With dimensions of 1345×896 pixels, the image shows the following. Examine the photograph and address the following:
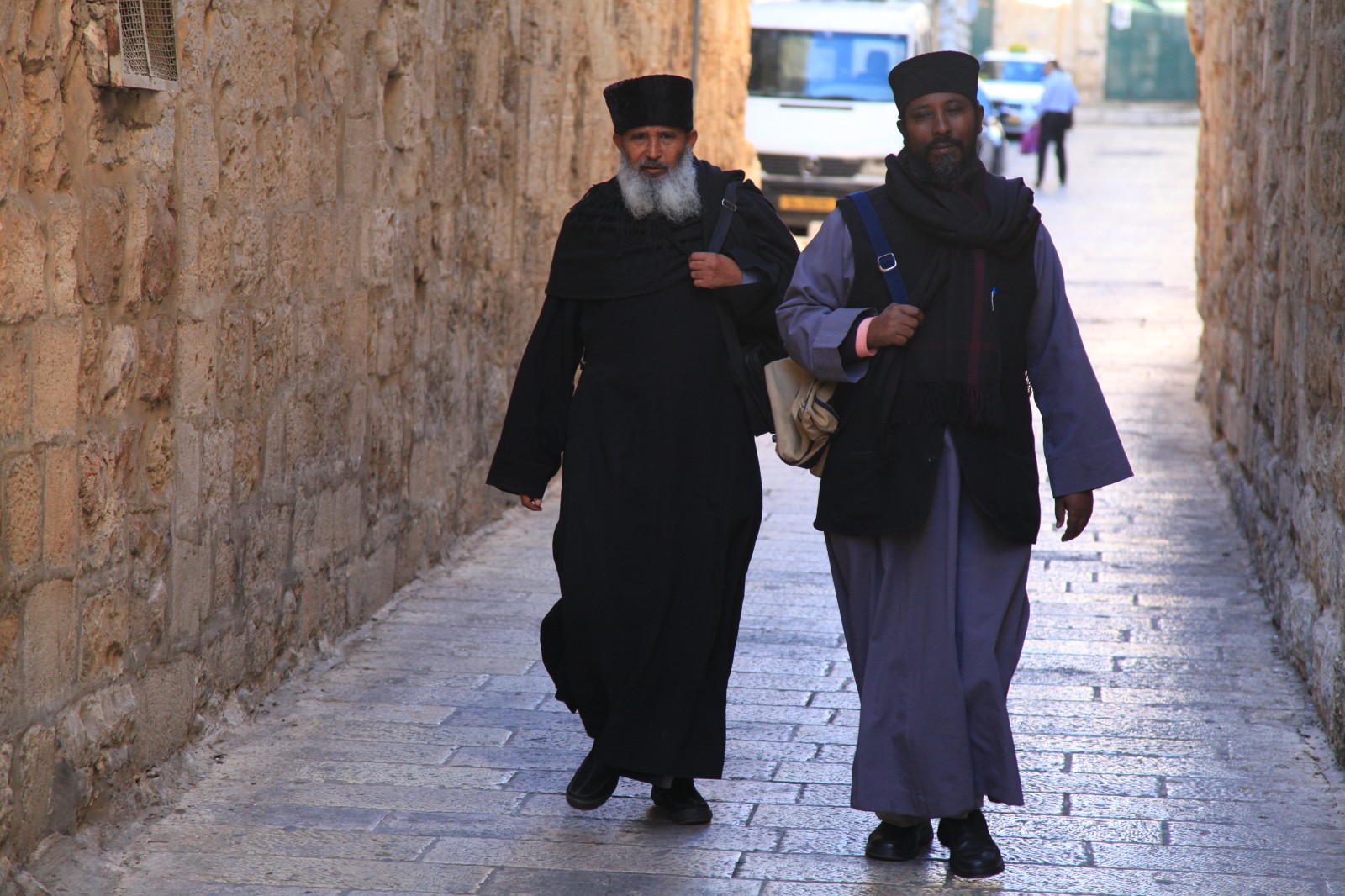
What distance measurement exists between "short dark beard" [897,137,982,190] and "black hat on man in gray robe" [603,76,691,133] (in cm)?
62

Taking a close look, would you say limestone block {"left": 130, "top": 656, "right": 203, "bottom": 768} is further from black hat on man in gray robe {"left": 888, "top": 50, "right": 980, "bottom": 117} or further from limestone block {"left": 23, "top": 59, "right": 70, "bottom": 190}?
black hat on man in gray robe {"left": 888, "top": 50, "right": 980, "bottom": 117}

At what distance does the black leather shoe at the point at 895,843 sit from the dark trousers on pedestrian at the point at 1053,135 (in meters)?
20.3

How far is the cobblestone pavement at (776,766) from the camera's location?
147 inches

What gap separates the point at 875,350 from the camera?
3.69 metres

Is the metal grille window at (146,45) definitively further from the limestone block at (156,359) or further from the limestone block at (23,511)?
the limestone block at (23,511)

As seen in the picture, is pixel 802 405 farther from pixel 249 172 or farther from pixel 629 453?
pixel 249 172

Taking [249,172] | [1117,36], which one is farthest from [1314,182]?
[1117,36]

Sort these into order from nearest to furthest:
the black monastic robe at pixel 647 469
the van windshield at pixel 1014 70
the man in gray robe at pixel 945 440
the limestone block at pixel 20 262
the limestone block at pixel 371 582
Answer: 1. the limestone block at pixel 20 262
2. the man in gray robe at pixel 945 440
3. the black monastic robe at pixel 647 469
4. the limestone block at pixel 371 582
5. the van windshield at pixel 1014 70

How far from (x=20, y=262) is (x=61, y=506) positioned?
0.54 m

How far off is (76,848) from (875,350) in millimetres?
2055

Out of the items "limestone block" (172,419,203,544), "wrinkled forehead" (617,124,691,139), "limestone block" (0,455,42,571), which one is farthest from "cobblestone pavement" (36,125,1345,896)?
"wrinkled forehead" (617,124,691,139)

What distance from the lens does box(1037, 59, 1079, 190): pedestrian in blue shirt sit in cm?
2295

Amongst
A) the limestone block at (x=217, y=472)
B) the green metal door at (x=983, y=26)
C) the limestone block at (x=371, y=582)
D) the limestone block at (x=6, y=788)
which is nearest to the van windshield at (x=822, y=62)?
the limestone block at (x=371, y=582)

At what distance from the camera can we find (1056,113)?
2295 cm
